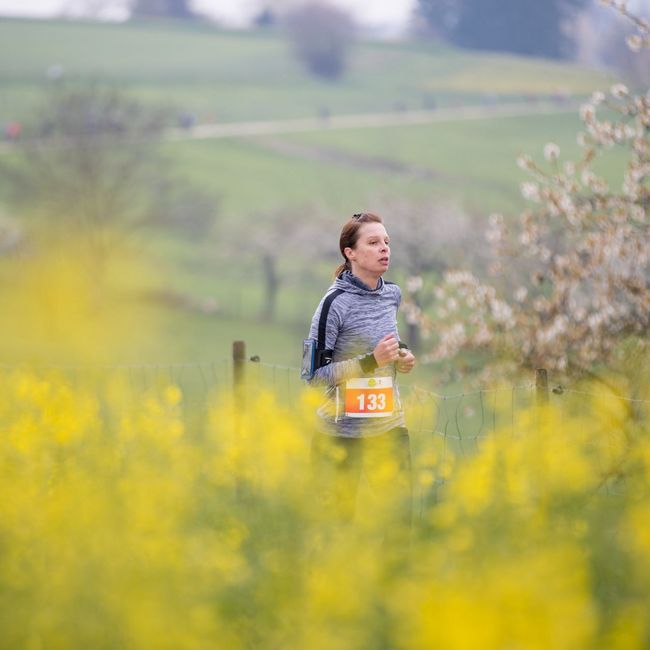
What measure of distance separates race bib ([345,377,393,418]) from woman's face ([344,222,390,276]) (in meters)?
0.51

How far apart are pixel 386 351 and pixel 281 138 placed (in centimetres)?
5894

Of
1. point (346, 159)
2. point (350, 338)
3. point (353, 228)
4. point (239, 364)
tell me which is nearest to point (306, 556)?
point (350, 338)

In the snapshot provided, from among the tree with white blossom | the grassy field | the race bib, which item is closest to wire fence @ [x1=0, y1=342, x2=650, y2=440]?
the tree with white blossom

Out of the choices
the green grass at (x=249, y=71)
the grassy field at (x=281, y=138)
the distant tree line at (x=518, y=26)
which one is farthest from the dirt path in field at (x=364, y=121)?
the distant tree line at (x=518, y=26)

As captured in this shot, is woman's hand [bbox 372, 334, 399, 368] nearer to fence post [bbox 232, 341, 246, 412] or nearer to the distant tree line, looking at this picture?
fence post [bbox 232, 341, 246, 412]

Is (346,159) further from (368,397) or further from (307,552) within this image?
(307,552)

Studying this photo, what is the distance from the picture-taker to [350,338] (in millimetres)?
5570

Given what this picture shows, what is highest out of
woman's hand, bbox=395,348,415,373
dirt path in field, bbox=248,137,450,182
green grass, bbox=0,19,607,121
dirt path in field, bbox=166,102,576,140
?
green grass, bbox=0,19,607,121

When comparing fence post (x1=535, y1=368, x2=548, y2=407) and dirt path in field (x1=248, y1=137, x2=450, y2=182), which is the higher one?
dirt path in field (x1=248, y1=137, x2=450, y2=182)

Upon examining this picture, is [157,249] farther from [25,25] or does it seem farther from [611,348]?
[25,25]

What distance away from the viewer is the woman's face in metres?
5.45

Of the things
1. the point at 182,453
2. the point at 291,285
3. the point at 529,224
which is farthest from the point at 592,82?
the point at 182,453

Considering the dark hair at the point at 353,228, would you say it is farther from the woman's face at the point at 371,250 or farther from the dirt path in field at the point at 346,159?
the dirt path in field at the point at 346,159

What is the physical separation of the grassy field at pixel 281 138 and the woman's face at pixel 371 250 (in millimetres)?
29620
